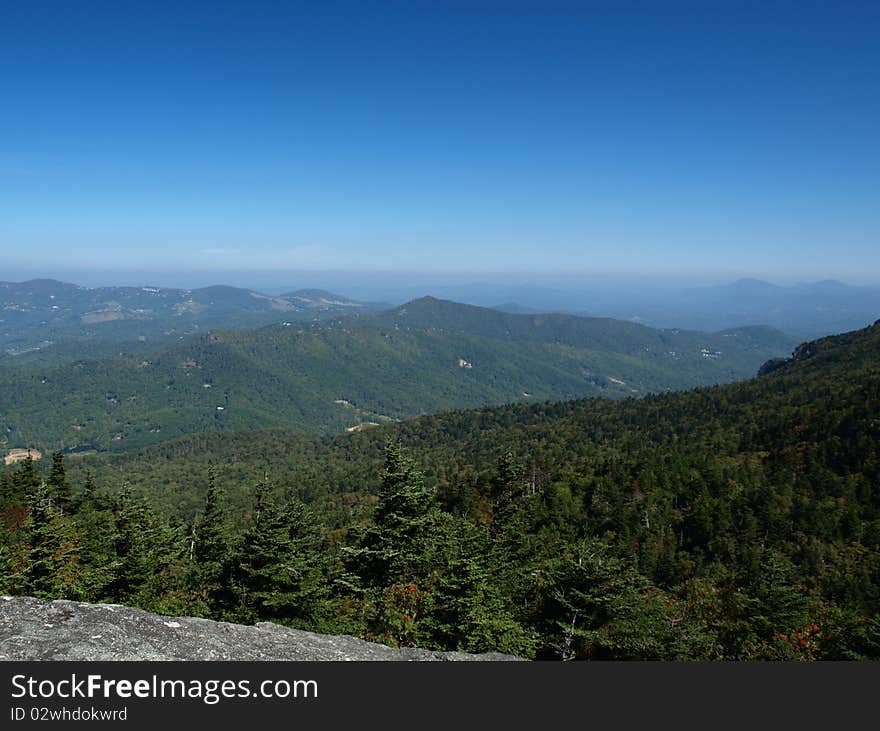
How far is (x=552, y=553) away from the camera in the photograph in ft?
120

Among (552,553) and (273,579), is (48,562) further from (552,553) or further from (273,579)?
(552,553)

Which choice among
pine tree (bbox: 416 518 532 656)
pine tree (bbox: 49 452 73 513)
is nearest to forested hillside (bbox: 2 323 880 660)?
pine tree (bbox: 416 518 532 656)

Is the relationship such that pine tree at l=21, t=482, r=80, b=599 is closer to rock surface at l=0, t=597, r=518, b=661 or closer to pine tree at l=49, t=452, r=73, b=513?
rock surface at l=0, t=597, r=518, b=661

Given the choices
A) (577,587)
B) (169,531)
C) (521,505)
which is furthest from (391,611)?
(521,505)

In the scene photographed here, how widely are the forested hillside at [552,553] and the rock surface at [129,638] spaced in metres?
6.34

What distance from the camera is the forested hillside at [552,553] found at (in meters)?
18.4

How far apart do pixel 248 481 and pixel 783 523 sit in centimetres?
17141

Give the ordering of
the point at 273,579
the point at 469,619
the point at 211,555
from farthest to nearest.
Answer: the point at 211,555 < the point at 273,579 < the point at 469,619

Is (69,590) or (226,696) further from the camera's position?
(69,590)

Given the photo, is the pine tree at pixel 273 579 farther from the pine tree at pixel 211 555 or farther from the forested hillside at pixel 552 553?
the pine tree at pixel 211 555

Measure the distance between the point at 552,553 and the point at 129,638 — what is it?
102 ft

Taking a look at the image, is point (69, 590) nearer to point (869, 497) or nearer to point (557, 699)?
point (557, 699)

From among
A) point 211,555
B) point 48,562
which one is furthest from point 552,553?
point 48,562

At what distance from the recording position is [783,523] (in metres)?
51.9
